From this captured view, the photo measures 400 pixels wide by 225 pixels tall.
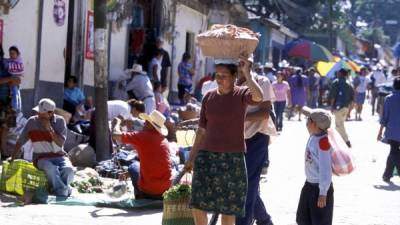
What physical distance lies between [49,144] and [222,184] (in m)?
3.71

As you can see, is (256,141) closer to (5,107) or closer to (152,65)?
(5,107)

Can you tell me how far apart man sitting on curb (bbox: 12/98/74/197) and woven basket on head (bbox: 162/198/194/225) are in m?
2.38

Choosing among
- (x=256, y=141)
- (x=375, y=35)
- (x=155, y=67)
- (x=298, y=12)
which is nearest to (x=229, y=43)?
(x=256, y=141)

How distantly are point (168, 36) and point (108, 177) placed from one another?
940cm

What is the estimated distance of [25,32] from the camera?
1314cm

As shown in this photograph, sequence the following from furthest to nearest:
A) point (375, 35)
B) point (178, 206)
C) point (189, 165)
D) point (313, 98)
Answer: point (375, 35)
point (313, 98)
point (178, 206)
point (189, 165)

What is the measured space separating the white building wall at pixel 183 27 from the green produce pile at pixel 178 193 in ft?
47.5

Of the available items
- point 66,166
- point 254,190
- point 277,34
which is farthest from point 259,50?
point 254,190

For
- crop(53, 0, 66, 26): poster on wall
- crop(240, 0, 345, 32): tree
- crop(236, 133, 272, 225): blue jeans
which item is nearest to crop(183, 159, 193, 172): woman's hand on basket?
crop(236, 133, 272, 225): blue jeans

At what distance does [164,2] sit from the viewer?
774 inches

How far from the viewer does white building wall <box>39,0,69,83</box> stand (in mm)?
13859

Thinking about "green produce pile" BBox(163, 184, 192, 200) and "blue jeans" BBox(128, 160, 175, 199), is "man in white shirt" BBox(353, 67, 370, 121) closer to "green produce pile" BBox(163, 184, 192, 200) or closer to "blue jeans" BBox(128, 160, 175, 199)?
"blue jeans" BBox(128, 160, 175, 199)

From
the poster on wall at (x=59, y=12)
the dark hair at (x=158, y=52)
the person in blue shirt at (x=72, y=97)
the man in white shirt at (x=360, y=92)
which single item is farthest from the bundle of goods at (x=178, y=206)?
the man in white shirt at (x=360, y=92)

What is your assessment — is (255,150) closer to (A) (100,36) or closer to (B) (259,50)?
(A) (100,36)
